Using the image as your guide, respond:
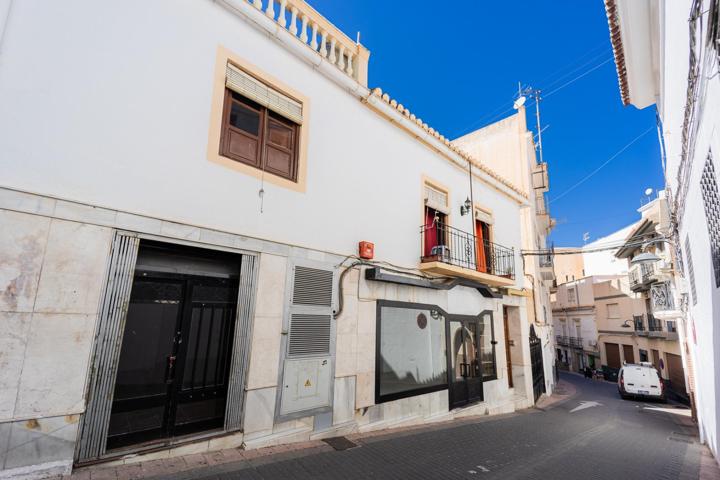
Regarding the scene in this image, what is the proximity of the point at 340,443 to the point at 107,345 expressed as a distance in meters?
3.42

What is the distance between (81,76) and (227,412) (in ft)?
14.0

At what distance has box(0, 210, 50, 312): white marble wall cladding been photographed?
3.19 meters

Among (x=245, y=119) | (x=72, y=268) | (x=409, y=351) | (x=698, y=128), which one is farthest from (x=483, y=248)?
(x=72, y=268)

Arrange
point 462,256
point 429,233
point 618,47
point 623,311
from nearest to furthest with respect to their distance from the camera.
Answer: point 618,47
point 429,233
point 462,256
point 623,311

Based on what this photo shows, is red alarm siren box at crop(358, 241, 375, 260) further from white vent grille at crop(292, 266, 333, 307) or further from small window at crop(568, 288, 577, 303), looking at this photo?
small window at crop(568, 288, 577, 303)

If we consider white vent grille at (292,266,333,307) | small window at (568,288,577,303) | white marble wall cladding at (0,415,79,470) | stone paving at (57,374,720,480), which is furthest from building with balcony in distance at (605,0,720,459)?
small window at (568,288,577,303)

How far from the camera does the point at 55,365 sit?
10.9ft

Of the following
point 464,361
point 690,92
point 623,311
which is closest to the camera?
point 690,92

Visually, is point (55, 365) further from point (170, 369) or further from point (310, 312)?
point (310, 312)

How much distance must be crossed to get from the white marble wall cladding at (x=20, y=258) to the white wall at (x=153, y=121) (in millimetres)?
350

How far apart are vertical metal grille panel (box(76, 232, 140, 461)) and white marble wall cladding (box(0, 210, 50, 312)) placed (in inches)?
22.6

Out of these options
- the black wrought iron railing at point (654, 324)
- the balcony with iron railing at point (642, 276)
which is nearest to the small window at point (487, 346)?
the balcony with iron railing at point (642, 276)

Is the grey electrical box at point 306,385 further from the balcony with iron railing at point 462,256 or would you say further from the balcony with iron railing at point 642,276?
the balcony with iron railing at point 642,276

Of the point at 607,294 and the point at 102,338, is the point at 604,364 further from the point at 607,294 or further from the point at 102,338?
the point at 102,338
